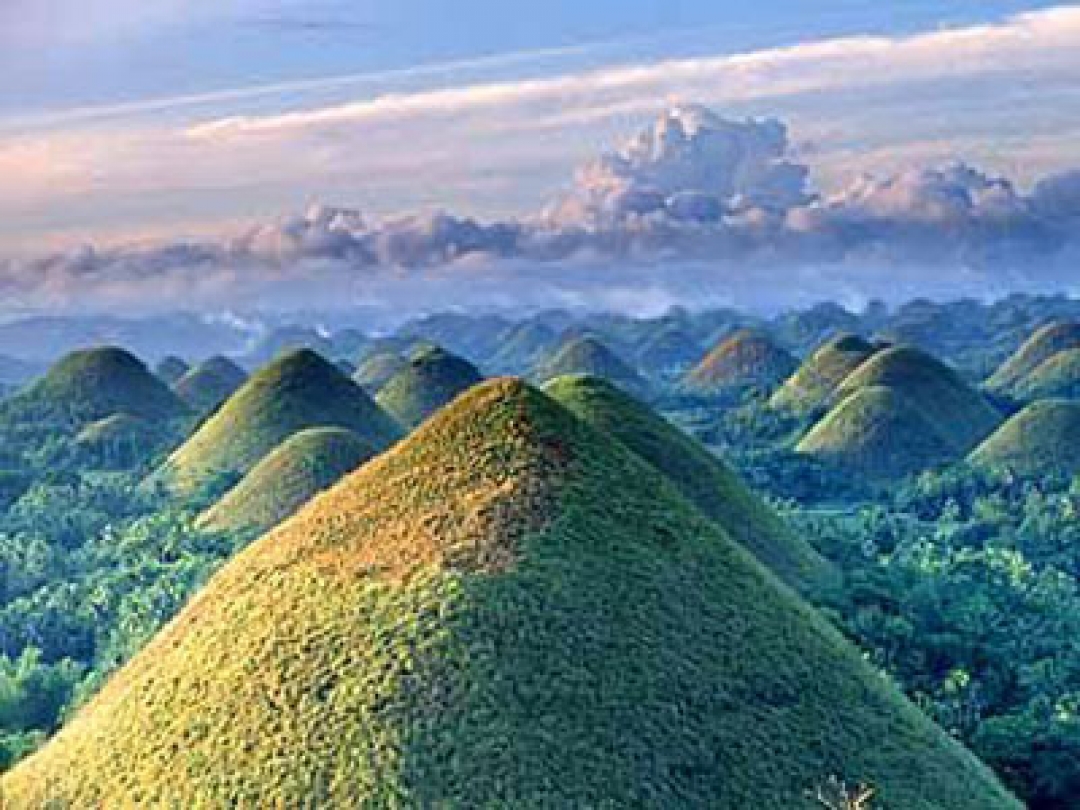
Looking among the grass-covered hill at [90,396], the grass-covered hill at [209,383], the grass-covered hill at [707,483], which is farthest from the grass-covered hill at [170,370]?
the grass-covered hill at [707,483]

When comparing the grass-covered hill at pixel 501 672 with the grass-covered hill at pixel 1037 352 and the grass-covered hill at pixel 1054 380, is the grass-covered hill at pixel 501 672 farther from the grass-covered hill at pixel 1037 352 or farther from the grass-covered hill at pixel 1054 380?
the grass-covered hill at pixel 1037 352

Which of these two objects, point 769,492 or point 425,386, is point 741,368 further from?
point 769,492

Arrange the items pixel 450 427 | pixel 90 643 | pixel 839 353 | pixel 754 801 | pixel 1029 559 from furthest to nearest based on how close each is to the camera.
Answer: pixel 839 353, pixel 1029 559, pixel 90 643, pixel 450 427, pixel 754 801

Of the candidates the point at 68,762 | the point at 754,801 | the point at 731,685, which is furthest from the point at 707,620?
the point at 68,762

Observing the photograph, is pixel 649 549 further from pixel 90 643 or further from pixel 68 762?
pixel 90 643

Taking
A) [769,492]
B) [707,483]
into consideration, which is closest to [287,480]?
[707,483]
